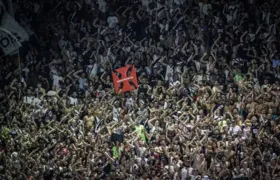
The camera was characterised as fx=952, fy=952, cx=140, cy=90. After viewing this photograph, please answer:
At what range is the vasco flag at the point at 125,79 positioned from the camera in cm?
2725

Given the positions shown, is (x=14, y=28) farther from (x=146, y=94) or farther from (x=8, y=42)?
(x=146, y=94)

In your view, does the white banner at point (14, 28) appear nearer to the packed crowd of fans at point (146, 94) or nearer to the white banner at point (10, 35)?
the white banner at point (10, 35)

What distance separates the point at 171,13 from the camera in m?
29.9

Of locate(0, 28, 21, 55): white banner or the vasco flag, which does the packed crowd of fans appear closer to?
the vasco flag

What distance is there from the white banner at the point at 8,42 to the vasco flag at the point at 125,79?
3408mm

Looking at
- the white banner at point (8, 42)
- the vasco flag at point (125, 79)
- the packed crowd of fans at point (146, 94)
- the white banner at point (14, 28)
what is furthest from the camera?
the white banner at point (14, 28)

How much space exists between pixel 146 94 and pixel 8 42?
501 centimetres

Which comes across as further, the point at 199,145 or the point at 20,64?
the point at 20,64

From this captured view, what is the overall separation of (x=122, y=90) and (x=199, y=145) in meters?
4.01

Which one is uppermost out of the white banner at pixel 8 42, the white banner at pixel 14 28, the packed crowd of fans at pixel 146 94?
the white banner at pixel 14 28

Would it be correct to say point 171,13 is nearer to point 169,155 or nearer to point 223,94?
point 223,94

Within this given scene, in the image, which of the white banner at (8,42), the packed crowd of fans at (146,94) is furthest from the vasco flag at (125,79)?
the white banner at (8,42)

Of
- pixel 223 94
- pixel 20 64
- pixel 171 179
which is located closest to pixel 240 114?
pixel 223 94

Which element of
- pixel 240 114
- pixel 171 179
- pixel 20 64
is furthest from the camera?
pixel 20 64
